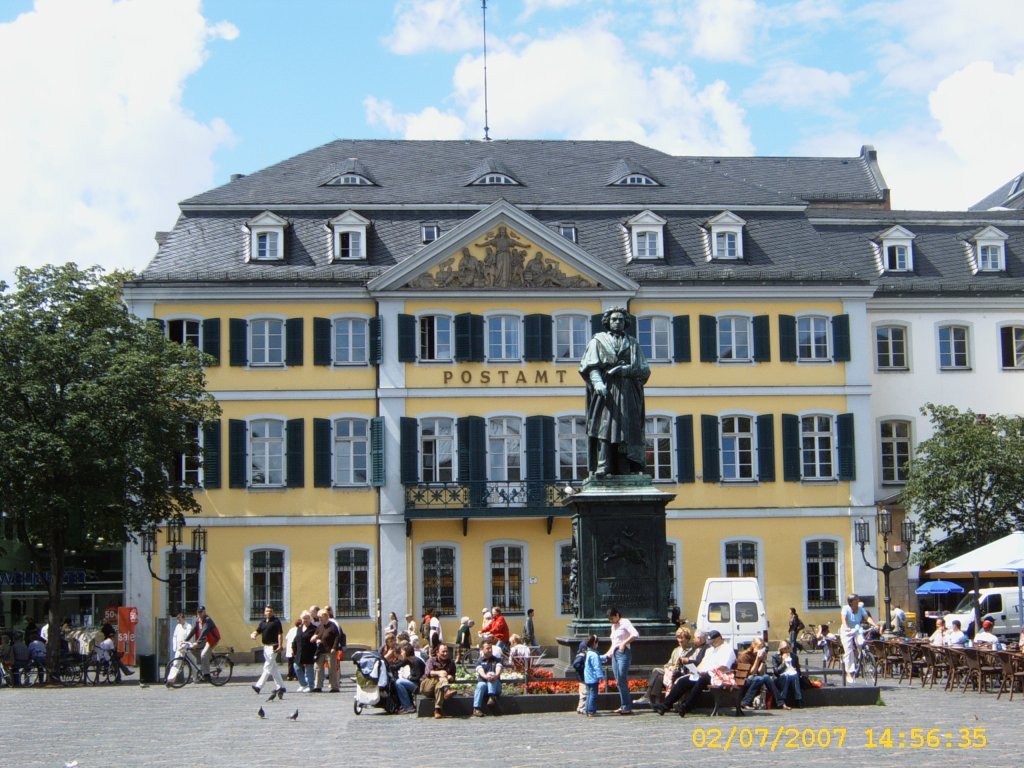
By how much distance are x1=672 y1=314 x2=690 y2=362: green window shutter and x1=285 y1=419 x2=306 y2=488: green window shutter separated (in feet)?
33.0

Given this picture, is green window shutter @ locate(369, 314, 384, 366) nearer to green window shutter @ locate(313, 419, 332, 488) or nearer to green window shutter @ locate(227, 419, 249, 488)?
green window shutter @ locate(313, 419, 332, 488)

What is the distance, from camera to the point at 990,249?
46.0 meters

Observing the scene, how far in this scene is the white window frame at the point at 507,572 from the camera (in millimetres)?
40250

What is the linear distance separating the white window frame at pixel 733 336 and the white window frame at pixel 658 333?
1.30m

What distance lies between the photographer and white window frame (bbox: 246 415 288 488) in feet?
132

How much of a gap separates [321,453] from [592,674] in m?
22.4

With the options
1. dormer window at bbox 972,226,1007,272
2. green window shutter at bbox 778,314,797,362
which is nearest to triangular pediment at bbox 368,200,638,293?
green window shutter at bbox 778,314,797,362

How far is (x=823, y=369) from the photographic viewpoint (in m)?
41.9

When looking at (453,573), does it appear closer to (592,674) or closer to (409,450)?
(409,450)

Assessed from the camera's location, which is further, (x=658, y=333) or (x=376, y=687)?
(x=658, y=333)

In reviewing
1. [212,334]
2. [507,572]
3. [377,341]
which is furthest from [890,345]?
[212,334]

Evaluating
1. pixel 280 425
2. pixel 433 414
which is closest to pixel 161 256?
pixel 280 425

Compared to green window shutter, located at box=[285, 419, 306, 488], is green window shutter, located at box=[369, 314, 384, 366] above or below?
above

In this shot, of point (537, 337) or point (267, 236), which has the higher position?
point (267, 236)
